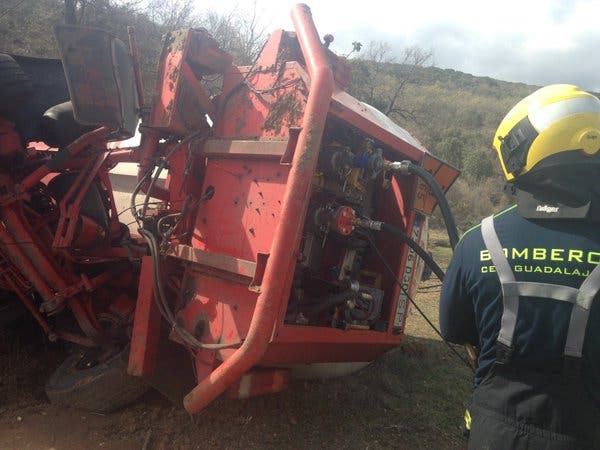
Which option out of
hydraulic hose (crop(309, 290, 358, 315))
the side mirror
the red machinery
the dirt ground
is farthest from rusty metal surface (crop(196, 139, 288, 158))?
the dirt ground

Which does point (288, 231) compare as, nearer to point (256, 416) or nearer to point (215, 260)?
point (215, 260)

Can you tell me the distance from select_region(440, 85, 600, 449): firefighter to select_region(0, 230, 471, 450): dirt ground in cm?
175

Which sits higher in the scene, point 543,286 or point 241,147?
point 241,147

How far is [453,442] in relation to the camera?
138 inches

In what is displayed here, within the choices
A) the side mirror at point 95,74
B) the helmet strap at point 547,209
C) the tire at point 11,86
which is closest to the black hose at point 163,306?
the side mirror at point 95,74

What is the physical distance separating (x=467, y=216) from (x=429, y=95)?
2878 centimetres

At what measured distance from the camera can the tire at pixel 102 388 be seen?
325cm

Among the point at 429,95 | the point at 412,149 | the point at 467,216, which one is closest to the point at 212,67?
the point at 412,149

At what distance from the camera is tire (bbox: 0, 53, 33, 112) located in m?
2.99

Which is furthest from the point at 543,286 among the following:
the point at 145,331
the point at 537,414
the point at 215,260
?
the point at 145,331

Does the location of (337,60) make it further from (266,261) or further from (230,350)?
(230,350)

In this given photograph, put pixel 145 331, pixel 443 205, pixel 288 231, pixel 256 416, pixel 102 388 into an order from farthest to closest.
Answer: pixel 256 416, pixel 102 388, pixel 145 331, pixel 443 205, pixel 288 231

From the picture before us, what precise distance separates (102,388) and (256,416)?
1041mm

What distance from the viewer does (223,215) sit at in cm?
287
